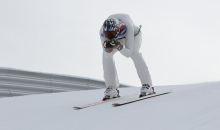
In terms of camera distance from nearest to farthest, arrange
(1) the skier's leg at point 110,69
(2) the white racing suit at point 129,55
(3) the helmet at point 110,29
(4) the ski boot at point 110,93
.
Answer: (3) the helmet at point 110,29, (2) the white racing suit at point 129,55, (1) the skier's leg at point 110,69, (4) the ski boot at point 110,93

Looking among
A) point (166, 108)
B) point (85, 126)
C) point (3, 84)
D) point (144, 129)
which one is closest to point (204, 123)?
point (144, 129)

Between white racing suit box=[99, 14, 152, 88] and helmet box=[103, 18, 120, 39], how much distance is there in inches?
8.7

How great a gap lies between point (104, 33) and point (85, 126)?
1.73 metres

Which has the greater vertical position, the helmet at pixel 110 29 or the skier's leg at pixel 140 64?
the helmet at pixel 110 29

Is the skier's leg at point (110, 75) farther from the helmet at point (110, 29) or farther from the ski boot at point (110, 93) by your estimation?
the helmet at point (110, 29)

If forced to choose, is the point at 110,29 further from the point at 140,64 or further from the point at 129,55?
the point at 140,64

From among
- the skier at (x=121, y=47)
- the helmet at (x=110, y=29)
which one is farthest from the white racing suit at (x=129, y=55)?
the helmet at (x=110, y=29)

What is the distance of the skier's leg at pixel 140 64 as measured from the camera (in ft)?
13.1

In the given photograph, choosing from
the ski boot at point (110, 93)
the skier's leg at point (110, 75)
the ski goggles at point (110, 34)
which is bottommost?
the ski boot at point (110, 93)

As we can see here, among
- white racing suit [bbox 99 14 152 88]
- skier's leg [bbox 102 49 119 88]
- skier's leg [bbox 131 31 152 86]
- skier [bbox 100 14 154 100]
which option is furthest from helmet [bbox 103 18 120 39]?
skier's leg [bbox 131 31 152 86]

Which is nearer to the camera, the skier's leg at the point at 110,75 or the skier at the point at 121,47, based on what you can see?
the skier at the point at 121,47

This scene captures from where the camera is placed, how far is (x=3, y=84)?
7020 millimetres

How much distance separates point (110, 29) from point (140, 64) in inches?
31.2

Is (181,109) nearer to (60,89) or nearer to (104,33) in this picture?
(104,33)
